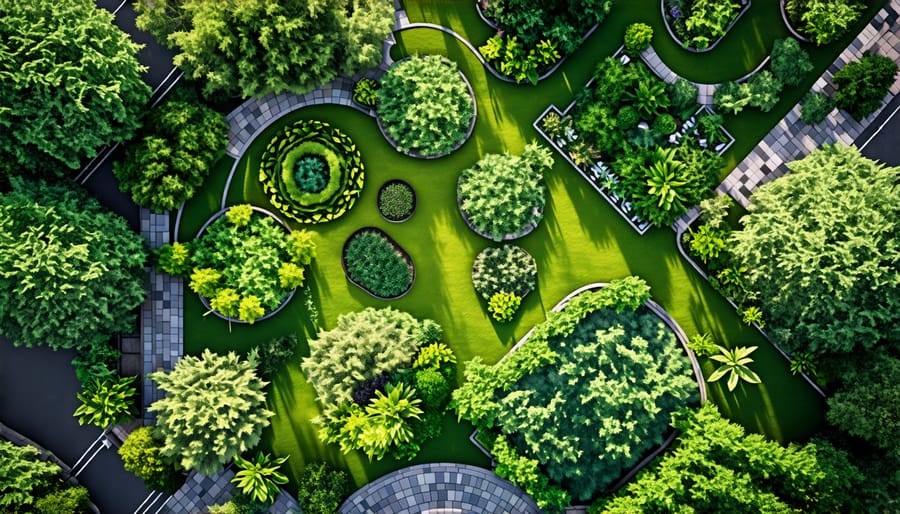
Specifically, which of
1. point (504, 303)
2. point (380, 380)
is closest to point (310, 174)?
point (380, 380)

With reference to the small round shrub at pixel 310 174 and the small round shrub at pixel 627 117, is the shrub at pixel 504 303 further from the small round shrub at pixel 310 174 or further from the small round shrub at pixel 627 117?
the small round shrub at pixel 310 174

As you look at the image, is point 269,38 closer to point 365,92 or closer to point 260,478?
point 365,92

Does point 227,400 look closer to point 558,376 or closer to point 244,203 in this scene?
point 244,203

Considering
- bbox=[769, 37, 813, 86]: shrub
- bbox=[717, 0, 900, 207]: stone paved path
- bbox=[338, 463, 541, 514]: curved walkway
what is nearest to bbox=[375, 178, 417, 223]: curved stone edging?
bbox=[338, 463, 541, 514]: curved walkway

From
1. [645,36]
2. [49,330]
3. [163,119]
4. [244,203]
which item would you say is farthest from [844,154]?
[49,330]

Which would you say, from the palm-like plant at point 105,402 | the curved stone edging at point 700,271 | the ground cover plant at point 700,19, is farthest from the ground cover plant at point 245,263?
the ground cover plant at point 700,19

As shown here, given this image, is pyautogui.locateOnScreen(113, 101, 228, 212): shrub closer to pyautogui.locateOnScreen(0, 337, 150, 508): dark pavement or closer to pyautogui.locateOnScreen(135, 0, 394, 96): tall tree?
pyautogui.locateOnScreen(135, 0, 394, 96): tall tree

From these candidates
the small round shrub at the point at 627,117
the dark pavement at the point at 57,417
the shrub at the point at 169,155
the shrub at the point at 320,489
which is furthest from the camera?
the dark pavement at the point at 57,417
